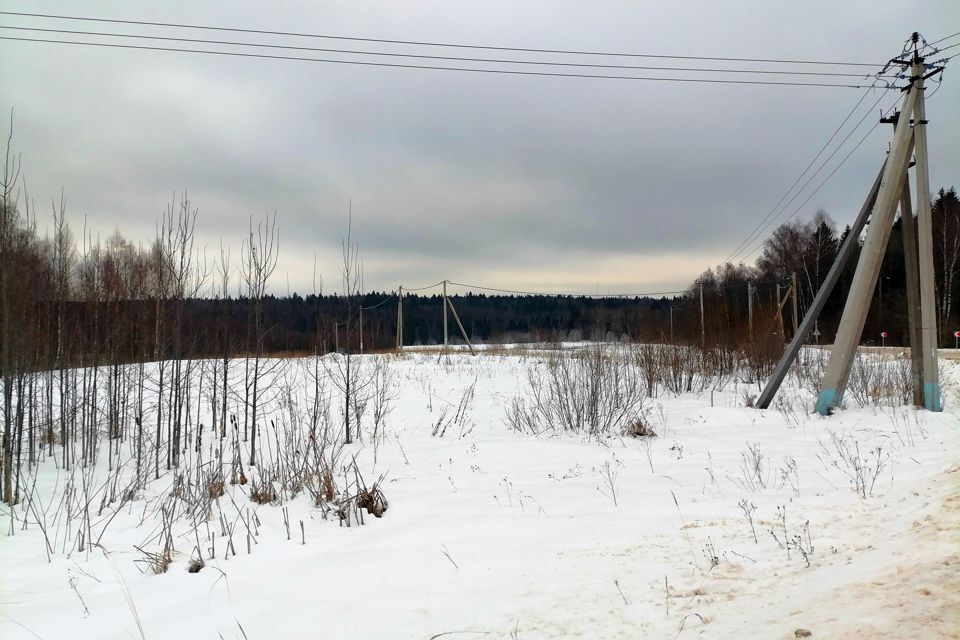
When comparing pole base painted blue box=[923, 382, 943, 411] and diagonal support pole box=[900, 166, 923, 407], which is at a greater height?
diagonal support pole box=[900, 166, 923, 407]

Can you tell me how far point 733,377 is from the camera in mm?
14906

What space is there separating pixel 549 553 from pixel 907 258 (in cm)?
956

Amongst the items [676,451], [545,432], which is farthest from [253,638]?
[545,432]

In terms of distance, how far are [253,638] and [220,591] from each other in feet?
2.84

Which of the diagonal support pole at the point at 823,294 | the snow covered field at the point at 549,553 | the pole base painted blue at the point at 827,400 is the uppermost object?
the diagonal support pole at the point at 823,294

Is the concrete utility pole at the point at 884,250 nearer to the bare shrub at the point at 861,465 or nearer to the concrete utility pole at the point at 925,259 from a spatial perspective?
the concrete utility pole at the point at 925,259

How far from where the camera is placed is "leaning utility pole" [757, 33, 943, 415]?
9133 mm

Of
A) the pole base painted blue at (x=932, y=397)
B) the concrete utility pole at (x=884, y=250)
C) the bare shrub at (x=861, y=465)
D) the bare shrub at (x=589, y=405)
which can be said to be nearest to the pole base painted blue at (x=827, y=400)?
the concrete utility pole at (x=884, y=250)

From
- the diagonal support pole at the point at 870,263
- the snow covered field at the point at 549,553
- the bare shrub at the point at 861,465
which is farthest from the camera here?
the diagonal support pole at the point at 870,263

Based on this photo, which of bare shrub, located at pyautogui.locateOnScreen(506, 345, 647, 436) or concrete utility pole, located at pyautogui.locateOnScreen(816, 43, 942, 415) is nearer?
concrete utility pole, located at pyautogui.locateOnScreen(816, 43, 942, 415)

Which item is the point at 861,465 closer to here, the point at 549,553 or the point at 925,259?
the point at 549,553

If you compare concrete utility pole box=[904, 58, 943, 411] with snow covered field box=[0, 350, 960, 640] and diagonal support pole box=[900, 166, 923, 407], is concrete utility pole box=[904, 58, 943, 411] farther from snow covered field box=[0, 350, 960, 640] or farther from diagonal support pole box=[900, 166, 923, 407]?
snow covered field box=[0, 350, 960, 640]

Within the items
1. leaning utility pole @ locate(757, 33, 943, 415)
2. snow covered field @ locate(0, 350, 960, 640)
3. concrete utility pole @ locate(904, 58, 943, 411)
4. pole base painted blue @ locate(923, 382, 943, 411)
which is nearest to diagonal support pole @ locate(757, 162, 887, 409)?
leaning utility pole @ locate(757, 33, 943, 415)

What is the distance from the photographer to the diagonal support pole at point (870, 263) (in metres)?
9.32
